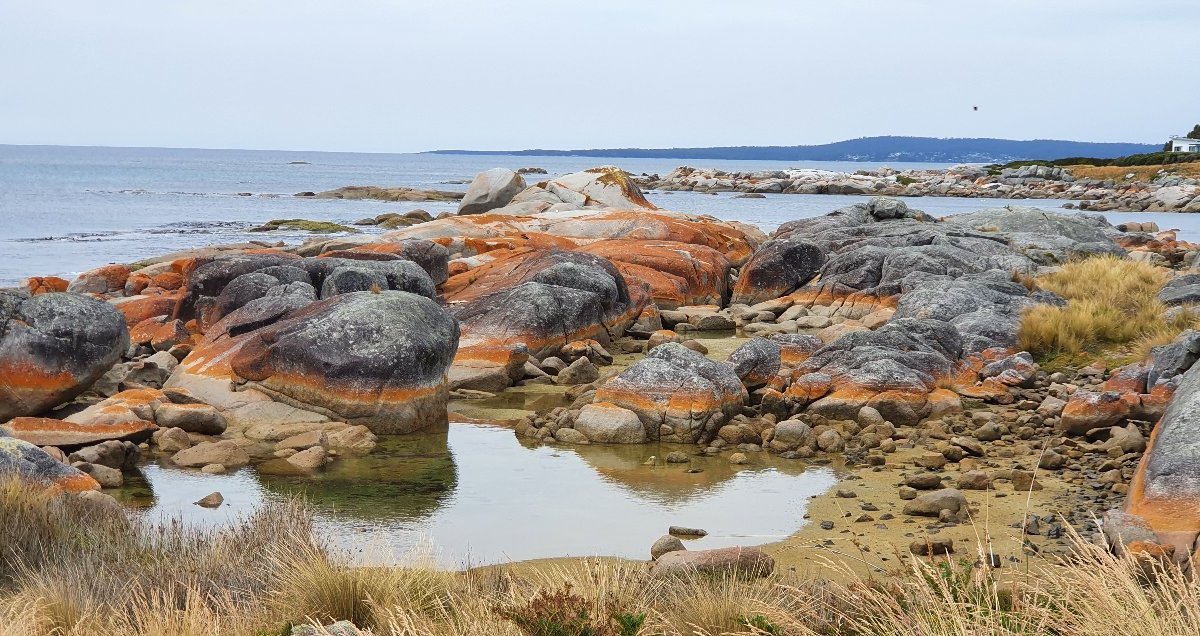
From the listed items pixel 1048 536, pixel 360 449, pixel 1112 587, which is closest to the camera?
pixel 1112 587

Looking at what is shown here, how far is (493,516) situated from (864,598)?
515 cm

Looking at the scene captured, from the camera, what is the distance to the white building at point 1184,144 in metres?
112

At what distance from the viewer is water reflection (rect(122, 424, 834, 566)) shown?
30.6 feet

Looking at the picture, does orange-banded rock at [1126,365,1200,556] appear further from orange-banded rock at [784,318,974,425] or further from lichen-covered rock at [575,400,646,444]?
lichen-covered rock at [575,400,646,444]

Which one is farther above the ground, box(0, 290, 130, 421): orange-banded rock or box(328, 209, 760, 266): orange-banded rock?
box(0, 290, 130, 421): orange-banded rock

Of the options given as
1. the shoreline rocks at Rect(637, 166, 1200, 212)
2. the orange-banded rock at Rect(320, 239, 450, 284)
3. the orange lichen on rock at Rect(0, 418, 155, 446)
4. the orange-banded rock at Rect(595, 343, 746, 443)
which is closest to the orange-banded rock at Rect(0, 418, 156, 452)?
the orange lichen on rock at Rect(0, 418, 155, 446)

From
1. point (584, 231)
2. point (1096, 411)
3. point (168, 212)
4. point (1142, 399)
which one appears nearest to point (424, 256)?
point (584, 231)

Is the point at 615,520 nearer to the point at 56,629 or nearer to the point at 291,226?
the point at 56,629

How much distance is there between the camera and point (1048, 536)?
8828 millimetres

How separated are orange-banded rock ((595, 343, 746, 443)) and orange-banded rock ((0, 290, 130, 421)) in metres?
6.13

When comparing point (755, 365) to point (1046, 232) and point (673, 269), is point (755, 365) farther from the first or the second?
point (1046, 232)

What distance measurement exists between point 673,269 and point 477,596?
1867cm

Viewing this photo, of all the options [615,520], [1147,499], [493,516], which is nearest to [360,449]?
[493,516]

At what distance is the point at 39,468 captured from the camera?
9.43 meters
